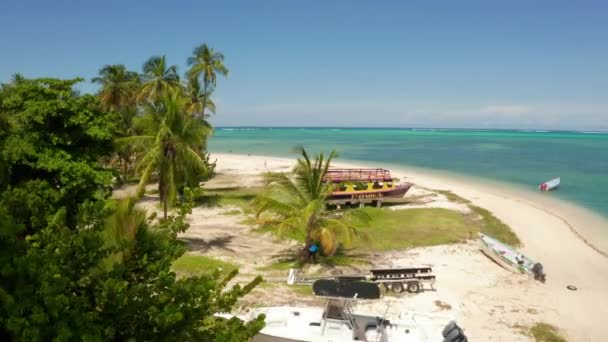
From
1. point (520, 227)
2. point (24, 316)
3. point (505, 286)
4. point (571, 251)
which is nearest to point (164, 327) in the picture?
point (24, 316)

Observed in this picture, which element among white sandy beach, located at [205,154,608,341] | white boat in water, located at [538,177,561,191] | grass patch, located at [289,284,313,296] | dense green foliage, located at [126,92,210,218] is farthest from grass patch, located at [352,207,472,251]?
white boat in water, located at [538,177,561,191]

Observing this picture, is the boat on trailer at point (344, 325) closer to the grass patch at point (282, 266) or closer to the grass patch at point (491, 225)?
the grass patch at point (282, 266)

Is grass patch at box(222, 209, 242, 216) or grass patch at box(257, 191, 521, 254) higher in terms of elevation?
grass patch at box(222, 209, 242, 216)

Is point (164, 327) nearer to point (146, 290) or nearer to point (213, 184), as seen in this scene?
point (146, 290)

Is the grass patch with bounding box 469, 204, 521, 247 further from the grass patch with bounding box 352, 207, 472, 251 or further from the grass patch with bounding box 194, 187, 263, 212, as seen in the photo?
the grass patch with bounding box 194, 187, 263, 212

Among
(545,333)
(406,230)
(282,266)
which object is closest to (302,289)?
(282,266)

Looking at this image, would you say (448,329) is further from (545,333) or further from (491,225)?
(491,225)
